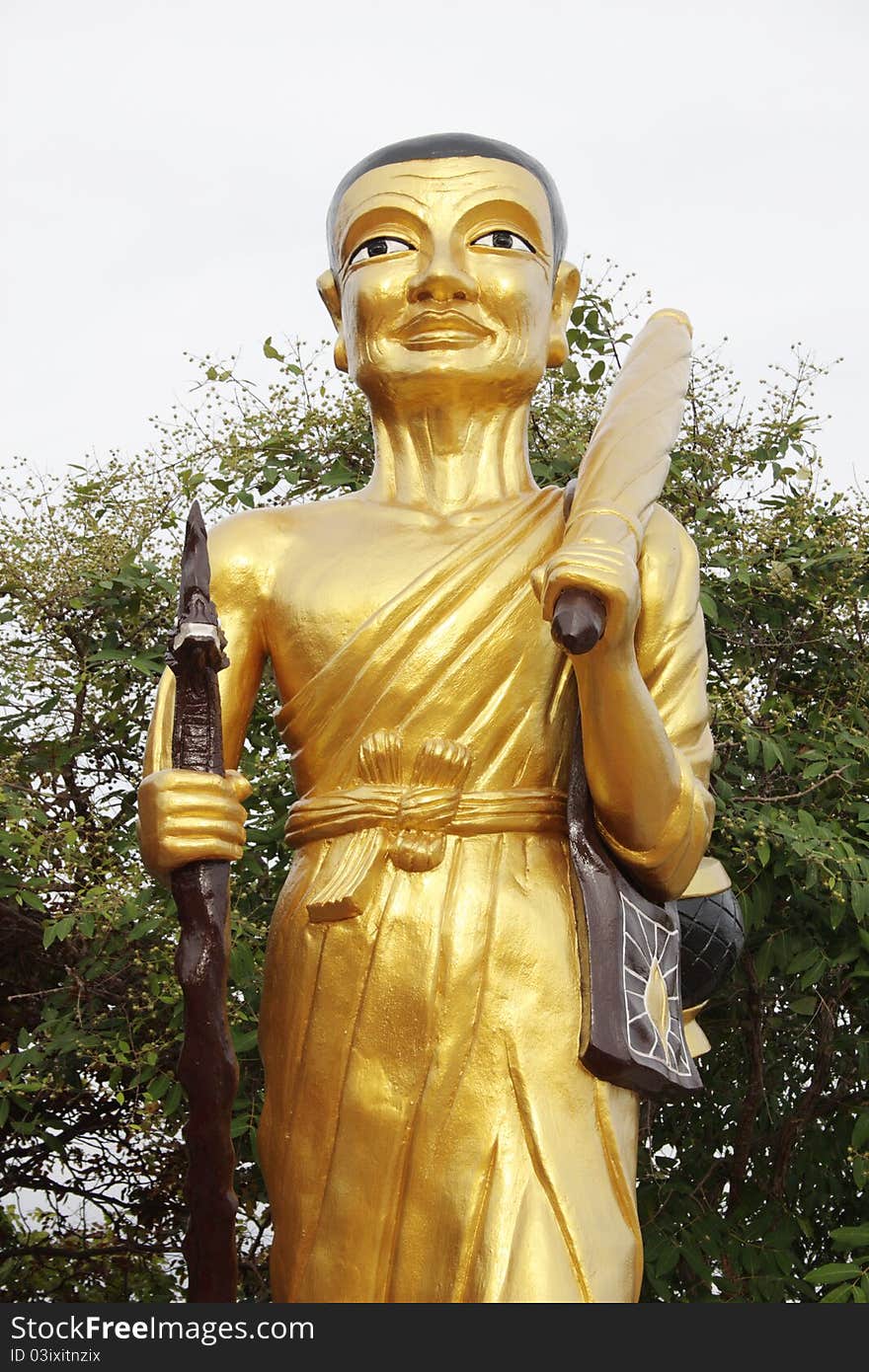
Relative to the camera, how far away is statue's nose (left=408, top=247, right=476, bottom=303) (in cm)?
394

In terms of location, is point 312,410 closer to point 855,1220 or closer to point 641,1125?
point 641,1125

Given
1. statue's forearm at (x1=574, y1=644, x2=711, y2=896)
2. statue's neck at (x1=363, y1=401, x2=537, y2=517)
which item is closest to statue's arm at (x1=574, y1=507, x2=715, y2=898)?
statue's forearm at (x1=574, y1=644, x2=711, y2=896)

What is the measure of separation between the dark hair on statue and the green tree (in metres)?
2.01

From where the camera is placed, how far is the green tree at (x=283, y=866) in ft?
18.8

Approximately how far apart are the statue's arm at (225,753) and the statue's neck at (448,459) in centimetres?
36

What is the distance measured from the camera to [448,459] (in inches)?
161

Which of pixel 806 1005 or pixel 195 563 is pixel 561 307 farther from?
pixel 806 1005

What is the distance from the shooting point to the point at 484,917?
11.7 feet

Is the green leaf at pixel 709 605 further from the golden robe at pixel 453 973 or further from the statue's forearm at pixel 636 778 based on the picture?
the statue's forearm at pixel 636 778

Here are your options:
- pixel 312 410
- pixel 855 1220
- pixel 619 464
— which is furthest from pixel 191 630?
pixel 855 1220

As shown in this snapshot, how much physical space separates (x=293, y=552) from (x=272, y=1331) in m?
1.54

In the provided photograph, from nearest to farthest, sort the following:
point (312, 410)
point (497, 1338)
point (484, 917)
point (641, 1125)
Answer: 1. point (497, 1338)
2. point (484, 917)
3. point (641, 1125)
4. point (312, 410)

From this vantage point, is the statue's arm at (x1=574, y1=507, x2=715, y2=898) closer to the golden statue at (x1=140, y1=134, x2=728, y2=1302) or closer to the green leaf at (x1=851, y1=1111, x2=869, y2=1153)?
the golden statue at (x1=140, y1=134, x2=728, y2=1302)

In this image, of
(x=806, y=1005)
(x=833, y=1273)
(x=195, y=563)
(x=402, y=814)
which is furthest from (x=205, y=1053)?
(x=806, y=1005)
